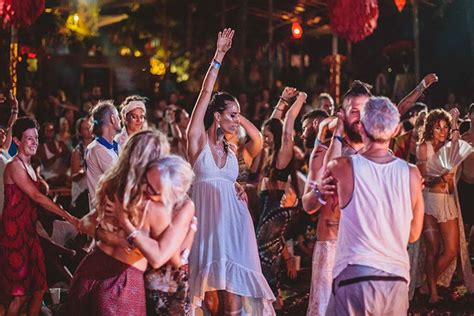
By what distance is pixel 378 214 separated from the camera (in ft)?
16.7

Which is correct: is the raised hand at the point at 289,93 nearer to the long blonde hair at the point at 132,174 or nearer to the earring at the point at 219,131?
the earring at the point at 219,131

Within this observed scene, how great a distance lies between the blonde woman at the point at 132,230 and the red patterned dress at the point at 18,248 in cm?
304

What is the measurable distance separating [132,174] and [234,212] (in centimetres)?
237

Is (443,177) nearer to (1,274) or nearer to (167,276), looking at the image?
(1,274)

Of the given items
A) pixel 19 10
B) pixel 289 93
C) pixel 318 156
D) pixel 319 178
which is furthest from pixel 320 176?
pixel 19 10

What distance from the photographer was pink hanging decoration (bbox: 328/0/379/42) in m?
14.3

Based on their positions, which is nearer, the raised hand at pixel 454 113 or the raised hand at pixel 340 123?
the raised hand at pixel 340 123

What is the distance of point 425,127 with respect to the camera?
9852 millimetres

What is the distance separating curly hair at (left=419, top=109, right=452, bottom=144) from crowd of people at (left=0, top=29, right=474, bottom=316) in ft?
0.04

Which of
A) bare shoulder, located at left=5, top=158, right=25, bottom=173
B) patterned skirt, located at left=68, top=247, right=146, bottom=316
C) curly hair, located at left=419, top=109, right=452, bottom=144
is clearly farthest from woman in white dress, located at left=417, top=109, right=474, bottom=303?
patterned skirt, located at left=68, top=247, right=146, bottom=316

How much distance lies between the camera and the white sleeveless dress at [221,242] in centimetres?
694

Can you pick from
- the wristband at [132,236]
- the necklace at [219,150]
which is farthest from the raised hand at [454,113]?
the wristband at [132,236]

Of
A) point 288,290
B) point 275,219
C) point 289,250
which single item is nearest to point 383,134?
point 275,219

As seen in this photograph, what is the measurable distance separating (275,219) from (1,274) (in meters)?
3.15
